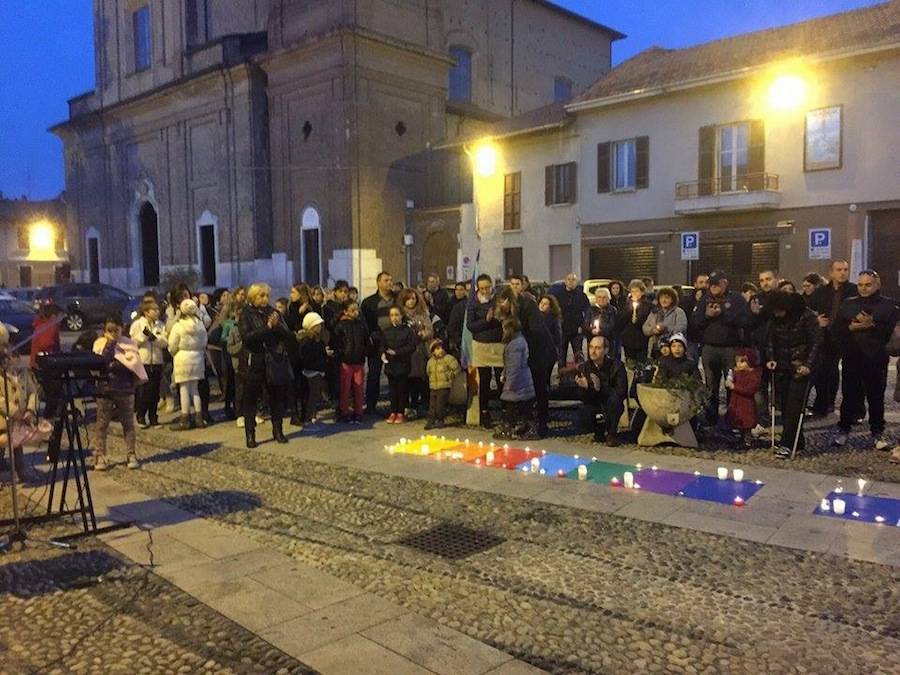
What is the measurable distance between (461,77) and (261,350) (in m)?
31.0

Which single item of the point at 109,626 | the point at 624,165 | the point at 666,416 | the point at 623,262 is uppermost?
the point at 624,165

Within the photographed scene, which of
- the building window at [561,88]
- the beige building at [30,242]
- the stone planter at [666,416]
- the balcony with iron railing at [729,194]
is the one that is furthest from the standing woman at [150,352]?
the beige building at [30,242]

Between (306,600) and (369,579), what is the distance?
0.50 metres

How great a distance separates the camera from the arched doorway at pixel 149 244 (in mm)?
41031

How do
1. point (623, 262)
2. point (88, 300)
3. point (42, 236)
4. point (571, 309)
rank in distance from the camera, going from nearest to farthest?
point (571, 309) → point (623, 262) → point (88, 300) → point (42, 236)

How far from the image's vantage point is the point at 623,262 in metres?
27.1

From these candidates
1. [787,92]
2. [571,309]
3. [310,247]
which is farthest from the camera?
[310,247]

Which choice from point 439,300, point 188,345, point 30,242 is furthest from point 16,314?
point 30,242

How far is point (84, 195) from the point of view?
1747 inches

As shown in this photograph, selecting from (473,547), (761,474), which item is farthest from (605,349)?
(473,547)

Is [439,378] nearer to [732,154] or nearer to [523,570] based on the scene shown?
[523,570]

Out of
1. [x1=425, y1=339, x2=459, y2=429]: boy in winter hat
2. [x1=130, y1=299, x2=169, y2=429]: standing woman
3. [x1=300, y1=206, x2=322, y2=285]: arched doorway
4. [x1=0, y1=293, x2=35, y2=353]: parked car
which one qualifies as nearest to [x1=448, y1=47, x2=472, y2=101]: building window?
[x1=300, y1=206, x2=322, y2=285]: arched doorway

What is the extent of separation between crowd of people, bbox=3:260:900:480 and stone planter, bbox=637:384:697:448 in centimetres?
21

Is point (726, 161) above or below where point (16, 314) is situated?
above
